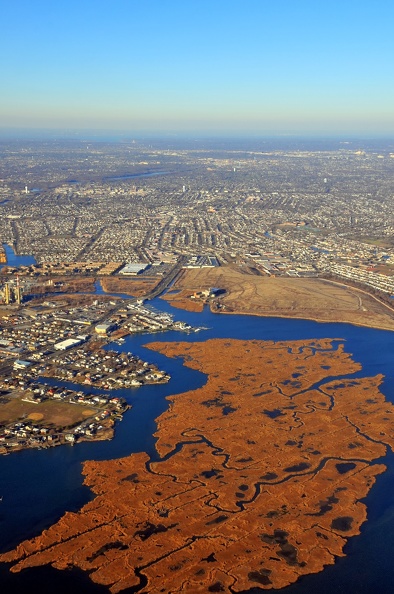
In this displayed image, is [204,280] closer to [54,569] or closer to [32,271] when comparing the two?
[32,271]

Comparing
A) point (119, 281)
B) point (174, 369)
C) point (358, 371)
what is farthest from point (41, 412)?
point (119, 281)

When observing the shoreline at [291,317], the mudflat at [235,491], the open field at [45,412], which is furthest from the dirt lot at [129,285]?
the open field at [45,412]

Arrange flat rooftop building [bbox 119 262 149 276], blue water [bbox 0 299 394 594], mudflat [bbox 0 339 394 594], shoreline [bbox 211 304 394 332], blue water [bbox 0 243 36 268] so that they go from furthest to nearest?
blue water [bbox 0 243 36 268], flat rooftop building [bbox 119 262 149 276], shoreline [bbox 211 304 394 332], mudflat [bbox 0 339 394 594], blue water [bbox 0 299 394 594]

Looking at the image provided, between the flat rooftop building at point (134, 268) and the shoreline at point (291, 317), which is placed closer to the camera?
the shoreline at point (291, 317)

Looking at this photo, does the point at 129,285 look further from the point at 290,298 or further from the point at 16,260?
the point at 16,260

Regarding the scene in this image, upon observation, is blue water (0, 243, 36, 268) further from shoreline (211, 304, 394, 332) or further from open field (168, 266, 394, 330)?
shoreline (211, 304, 394, 332)

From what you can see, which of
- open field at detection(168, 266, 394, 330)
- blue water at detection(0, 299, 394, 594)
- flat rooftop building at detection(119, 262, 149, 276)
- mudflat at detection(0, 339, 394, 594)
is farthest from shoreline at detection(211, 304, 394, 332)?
flat rooftop building at detection(119, 262, 149, 276)

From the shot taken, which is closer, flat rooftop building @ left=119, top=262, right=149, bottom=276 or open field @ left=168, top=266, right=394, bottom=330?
open field @ left=168, top=266, right=394, bottom=330

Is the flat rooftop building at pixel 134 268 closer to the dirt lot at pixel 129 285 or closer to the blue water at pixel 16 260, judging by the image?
the dirt lot at pixel 129 285
